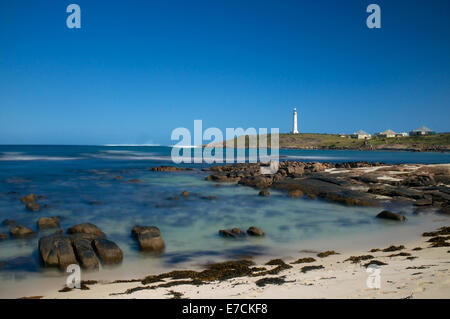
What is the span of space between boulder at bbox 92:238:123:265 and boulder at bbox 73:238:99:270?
0.82 ft

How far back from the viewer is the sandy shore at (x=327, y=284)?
5414 mm

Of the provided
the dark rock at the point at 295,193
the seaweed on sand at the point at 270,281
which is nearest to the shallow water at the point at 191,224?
the dark rock at the point at 295,193

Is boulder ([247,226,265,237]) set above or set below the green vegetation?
below

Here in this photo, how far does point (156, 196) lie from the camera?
22.9 meters

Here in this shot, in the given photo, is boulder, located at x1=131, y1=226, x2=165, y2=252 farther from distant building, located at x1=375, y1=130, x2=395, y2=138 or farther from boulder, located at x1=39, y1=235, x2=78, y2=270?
distant building, located at x1=375, y1=130, x2=395, y2=138

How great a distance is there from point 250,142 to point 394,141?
2772 inches

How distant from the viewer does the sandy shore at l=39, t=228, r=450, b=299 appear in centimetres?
541

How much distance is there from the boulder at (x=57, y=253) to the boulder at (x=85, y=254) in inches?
6.3

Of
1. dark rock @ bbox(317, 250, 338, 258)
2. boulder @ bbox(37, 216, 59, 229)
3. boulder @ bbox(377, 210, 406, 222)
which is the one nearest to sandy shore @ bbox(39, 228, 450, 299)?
dark rock @ bbox(317, 250, 338, 258)

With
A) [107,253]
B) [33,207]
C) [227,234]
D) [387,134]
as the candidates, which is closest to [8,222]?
[33,207]

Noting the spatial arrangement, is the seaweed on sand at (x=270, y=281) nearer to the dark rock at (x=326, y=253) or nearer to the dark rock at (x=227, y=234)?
the dark rock at (x=326, y=253)
